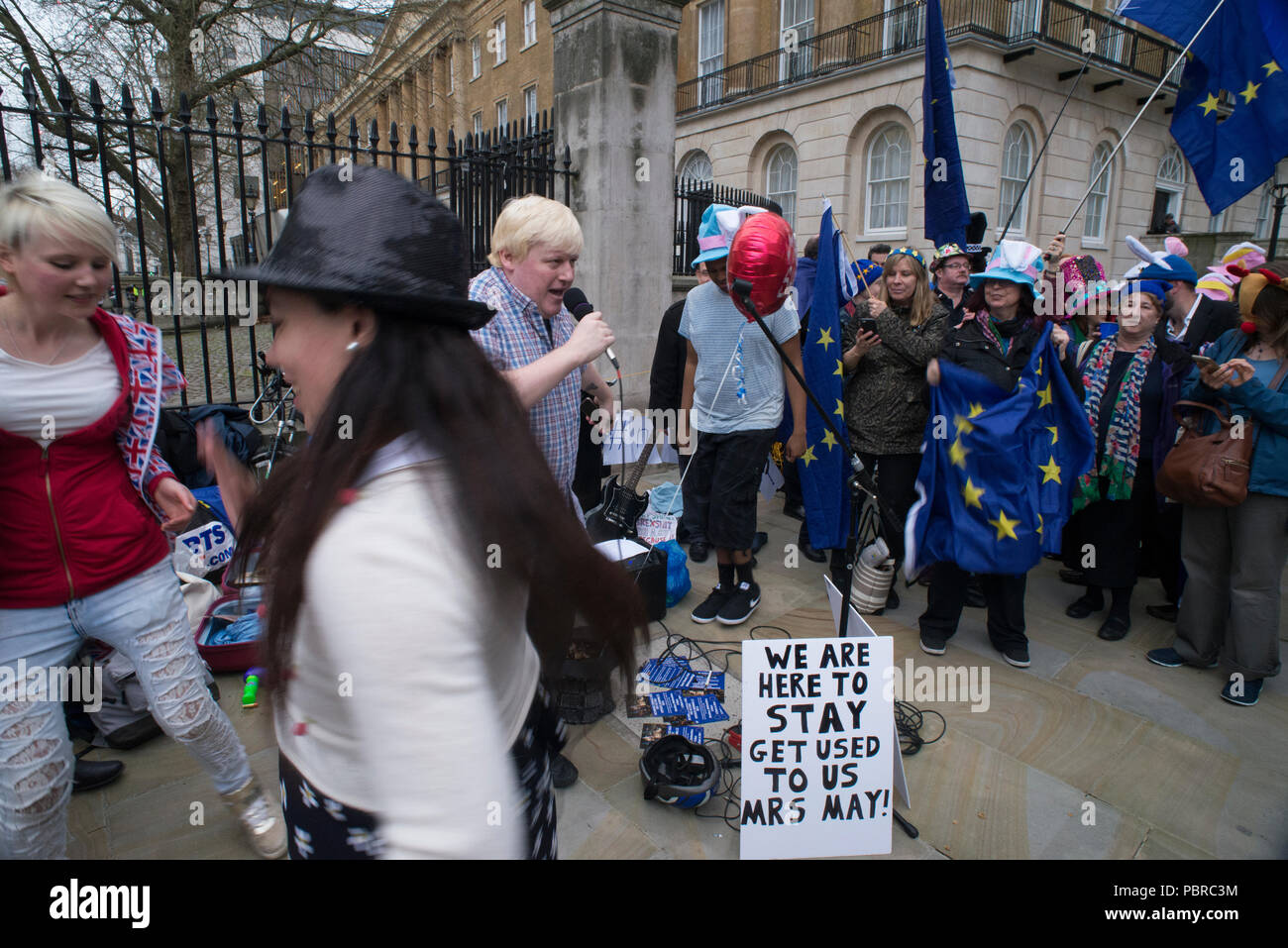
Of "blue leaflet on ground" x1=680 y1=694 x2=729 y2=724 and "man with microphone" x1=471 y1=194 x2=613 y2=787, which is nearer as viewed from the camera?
"man with microphone" x1=471 y1=194 x2=613 y2=787

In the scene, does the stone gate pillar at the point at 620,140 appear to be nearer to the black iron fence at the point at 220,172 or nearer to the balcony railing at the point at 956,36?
the black iron fence at the point at 220,172

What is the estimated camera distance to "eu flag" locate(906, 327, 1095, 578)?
3.61m

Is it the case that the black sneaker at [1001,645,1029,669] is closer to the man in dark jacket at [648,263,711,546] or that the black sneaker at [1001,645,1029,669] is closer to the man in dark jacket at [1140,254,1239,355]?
the man in dark jacket at [1140,254,1239,355]

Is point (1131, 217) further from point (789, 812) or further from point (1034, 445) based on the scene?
→ point (789, 812)

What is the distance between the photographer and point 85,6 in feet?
38.4

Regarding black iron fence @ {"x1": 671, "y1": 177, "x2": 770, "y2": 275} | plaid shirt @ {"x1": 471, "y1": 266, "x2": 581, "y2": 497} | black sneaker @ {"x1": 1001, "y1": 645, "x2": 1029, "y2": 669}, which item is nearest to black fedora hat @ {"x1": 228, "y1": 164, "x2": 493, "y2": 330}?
plaid shirt @ {"x1": 471, "y1": 266, "x2": 581, "y2": 497}

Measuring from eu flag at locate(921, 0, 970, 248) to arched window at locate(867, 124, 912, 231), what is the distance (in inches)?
548

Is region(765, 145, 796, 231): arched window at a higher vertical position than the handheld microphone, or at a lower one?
higher

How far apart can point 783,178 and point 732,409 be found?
18.4 metres

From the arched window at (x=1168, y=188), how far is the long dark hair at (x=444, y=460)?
24932 millimetres

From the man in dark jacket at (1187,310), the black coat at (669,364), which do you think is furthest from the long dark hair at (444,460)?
the man in dark jacket at (1187,310)
